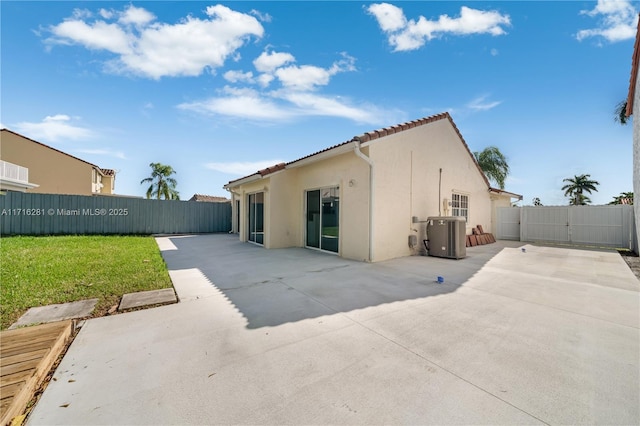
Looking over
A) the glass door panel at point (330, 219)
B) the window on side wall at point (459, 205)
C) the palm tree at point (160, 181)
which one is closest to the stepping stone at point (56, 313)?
the glass door panel at point (330, 219)

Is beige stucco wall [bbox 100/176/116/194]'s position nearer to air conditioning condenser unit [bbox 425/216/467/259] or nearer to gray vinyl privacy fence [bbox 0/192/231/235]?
gray vinyl privacy fence [bbox 0/192/231/235]

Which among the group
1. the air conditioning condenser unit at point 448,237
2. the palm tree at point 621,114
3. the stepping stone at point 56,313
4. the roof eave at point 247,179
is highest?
the palm tree at point 621,114

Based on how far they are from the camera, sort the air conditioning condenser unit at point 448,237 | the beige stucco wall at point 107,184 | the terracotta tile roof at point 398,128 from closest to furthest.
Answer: the terracotta tile roof at point 398,128 → the air conditioning condenser unit at point 448,237 → the beige stucco wall at point 107,184

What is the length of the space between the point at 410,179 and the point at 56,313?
9296 millimetres

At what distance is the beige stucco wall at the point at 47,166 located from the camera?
21.1 metres

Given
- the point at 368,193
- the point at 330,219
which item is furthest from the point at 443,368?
the point at 330,219

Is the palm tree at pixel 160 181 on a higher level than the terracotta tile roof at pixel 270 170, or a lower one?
higher

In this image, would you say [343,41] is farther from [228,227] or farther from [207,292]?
[228,227]

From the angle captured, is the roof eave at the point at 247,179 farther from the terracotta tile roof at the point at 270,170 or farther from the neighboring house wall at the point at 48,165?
the neighboring house wall at the point at 48,165

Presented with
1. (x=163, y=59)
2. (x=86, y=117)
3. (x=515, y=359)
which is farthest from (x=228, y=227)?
(x=515, y=359)

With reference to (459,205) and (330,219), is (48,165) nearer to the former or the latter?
(330,219)

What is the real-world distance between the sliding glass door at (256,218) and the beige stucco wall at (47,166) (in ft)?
72.3

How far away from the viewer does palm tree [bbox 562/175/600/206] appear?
37031 mm

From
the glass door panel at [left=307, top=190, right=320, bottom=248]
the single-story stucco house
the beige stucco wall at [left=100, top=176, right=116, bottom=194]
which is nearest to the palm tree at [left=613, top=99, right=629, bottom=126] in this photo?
the single-story stucco house
